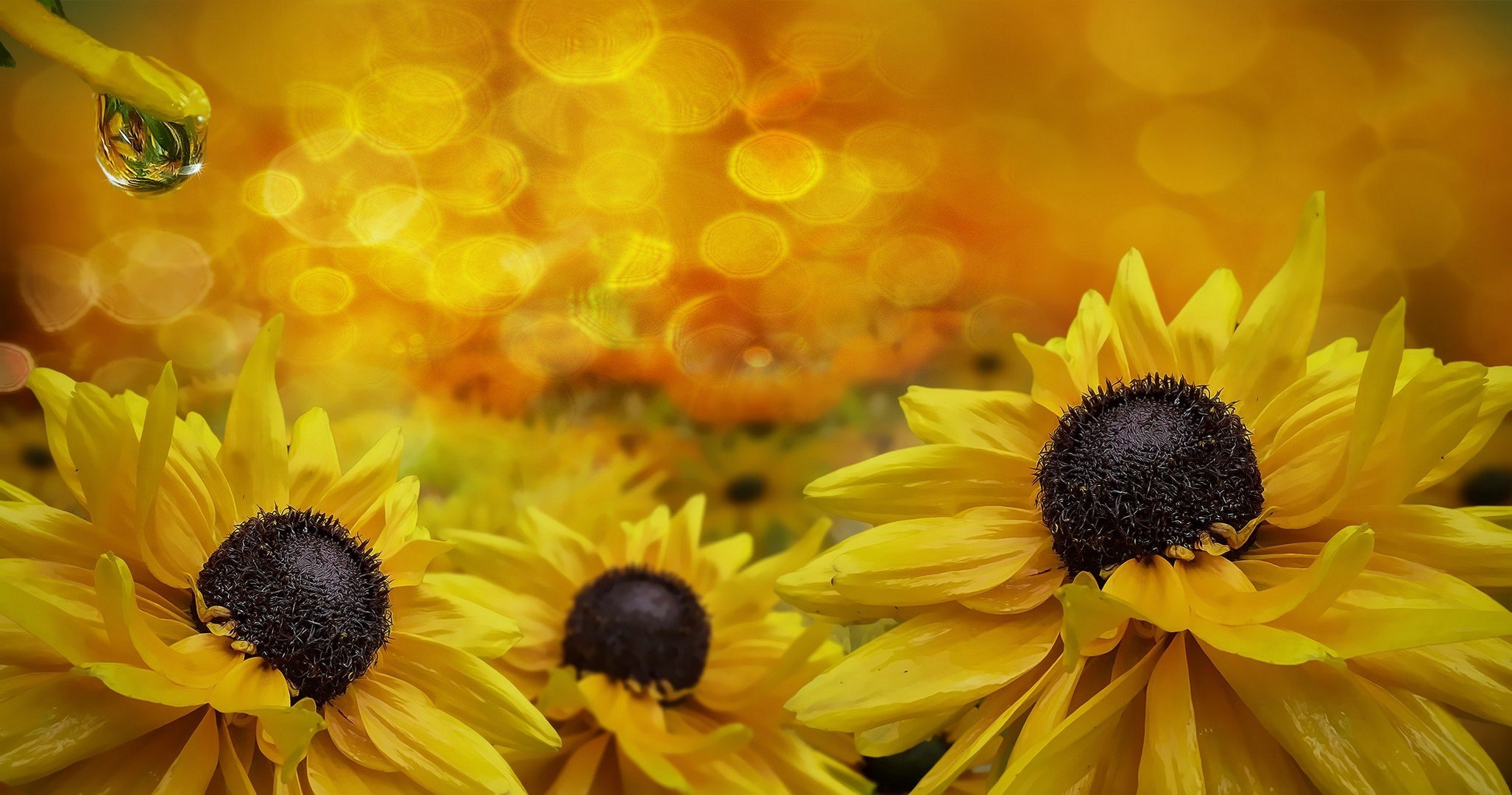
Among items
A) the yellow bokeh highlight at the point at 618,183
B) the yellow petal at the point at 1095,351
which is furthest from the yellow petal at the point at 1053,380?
the yellow bokeh highlight at the point at 618,183

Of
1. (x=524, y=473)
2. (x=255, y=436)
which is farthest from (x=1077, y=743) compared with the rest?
(x=524, y=473)

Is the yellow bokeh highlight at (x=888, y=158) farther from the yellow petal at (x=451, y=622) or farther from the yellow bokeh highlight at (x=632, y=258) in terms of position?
the yellow petal at (x=451, y=622)

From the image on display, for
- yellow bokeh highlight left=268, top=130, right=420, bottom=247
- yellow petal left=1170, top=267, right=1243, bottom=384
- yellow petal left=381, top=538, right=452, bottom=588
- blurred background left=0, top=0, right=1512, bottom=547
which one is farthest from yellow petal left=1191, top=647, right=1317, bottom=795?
yellow bokeh highlight left=268, top=130, right=420, bottom=247

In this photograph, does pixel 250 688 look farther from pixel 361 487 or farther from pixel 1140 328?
pixel 1140 328

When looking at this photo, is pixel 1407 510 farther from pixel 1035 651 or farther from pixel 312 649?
pixel 312 649

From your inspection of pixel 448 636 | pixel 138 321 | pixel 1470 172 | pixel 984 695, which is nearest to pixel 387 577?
pixel 448 636
